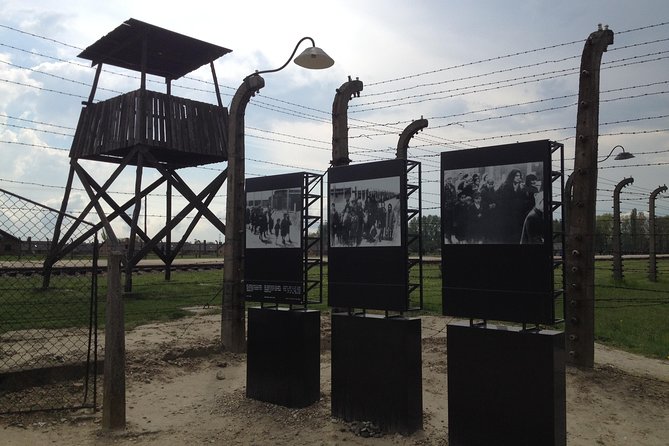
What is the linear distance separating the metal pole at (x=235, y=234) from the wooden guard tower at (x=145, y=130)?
5849 mm

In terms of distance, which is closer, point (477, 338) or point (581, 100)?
point (477, 338)

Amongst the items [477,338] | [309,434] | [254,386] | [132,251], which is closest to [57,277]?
[132,251]

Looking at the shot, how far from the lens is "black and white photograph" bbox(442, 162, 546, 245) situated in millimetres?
5828

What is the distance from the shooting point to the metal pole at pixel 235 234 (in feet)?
37.8

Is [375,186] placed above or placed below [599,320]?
above

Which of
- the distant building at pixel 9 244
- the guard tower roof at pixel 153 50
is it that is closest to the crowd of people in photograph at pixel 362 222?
the distant building at pixel 9 244

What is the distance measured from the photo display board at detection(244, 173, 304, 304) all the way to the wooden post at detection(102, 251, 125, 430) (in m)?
2.42

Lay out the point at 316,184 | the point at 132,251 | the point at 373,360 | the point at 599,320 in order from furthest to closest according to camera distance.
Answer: the point at 132,251, the point at 599,320, the point at 316,184, the point at 373,360

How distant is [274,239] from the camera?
29.0ft

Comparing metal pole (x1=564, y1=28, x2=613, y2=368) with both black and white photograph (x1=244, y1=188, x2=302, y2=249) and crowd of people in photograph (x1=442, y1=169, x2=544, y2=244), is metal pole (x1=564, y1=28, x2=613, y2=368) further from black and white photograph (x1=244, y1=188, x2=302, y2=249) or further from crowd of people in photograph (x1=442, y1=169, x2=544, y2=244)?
black and white photograph (x1=244, y1=188, x2=302, y2=249)

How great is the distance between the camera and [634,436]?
264 inches

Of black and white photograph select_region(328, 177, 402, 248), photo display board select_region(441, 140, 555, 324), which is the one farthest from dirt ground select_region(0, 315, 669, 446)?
black and white photograph select_region(328, 177, 402, 248)

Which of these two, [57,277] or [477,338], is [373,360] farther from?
[57,277]

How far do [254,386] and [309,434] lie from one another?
1.82 meters
